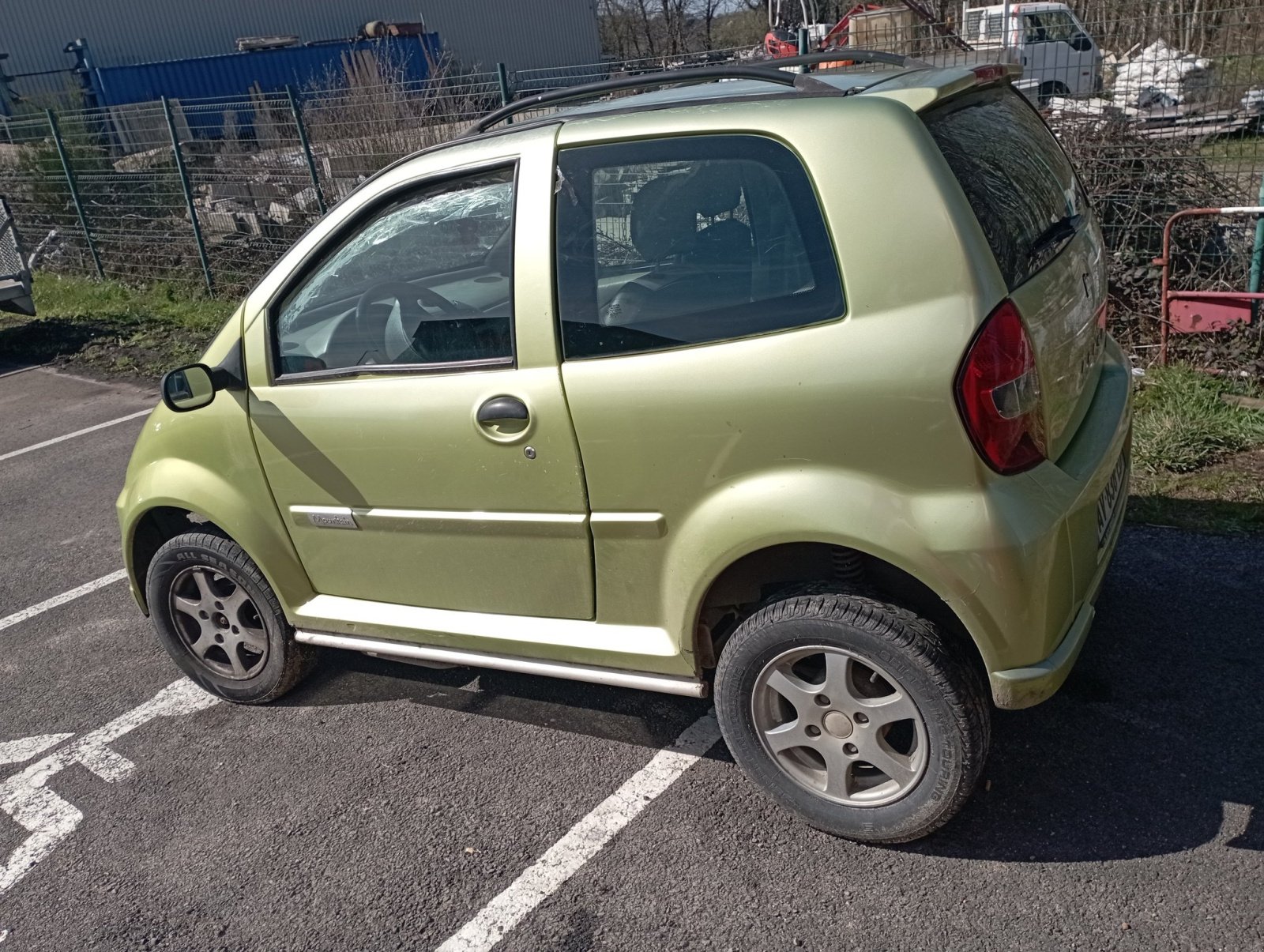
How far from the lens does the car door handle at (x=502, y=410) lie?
2.85 meters

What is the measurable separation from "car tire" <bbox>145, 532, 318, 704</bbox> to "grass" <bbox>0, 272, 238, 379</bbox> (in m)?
5.59

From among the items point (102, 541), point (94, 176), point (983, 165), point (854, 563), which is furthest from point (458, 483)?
point (94, 176)

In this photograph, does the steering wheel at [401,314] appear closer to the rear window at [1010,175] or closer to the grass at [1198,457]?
the rear window at [1010,175]

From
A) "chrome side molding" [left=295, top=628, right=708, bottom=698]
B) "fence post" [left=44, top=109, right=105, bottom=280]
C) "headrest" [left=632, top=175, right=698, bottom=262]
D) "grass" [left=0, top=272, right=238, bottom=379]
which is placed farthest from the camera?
"fence post" [left=44, top=109, right=105, bottom=280]

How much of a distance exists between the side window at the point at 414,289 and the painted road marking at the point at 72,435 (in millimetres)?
5062

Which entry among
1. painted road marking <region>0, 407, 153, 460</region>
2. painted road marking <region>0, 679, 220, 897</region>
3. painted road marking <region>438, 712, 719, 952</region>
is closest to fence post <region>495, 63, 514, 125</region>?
painted road marking <region>0, 407, 153, 460</region>

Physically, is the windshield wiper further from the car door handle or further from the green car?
the car door handle

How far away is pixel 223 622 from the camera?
3805 mm

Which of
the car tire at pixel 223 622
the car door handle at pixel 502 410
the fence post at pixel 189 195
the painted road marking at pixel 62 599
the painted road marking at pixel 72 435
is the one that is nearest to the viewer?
the car door handle at pixel 502 410

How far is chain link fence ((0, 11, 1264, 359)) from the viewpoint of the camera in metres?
6.15

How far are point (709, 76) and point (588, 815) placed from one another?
2.18m

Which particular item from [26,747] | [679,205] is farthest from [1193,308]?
[26,747]

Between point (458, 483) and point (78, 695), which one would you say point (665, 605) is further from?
point (78, 695)

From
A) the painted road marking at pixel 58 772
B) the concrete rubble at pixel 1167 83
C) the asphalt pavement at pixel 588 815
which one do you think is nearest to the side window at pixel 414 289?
the asphalt pavement at pixel 588 815
